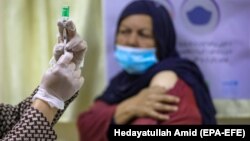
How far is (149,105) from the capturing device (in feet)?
6.20

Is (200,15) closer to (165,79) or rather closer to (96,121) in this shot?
(165,79)

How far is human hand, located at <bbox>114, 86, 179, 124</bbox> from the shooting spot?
1.87 m

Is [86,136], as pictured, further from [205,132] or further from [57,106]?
[57,106]

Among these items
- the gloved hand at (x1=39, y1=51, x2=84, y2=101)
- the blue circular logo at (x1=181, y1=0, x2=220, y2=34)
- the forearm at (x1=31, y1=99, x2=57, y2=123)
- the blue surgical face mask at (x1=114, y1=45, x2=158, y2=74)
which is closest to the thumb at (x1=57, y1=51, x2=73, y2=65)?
the gloved hand at (x1=39, y1=51, x2=84, y2=101)

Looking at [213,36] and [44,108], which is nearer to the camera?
[44,108]

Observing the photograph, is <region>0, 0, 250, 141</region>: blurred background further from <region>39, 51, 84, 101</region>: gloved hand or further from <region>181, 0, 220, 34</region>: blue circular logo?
<region>39, 51, 84, 101</region>: gloved hand

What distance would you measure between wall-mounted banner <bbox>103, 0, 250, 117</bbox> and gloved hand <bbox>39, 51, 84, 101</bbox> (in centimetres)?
100

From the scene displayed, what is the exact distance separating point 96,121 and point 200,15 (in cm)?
75

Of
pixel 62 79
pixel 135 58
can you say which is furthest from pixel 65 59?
pixel 135 58

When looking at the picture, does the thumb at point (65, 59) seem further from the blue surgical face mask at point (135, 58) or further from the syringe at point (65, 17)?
the blue surgical face mask at point (135, 58)

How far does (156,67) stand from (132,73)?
124mm

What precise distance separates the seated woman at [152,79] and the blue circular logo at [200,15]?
0.10 m

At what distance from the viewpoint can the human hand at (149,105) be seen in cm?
187

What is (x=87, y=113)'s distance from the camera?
6.43 feet
